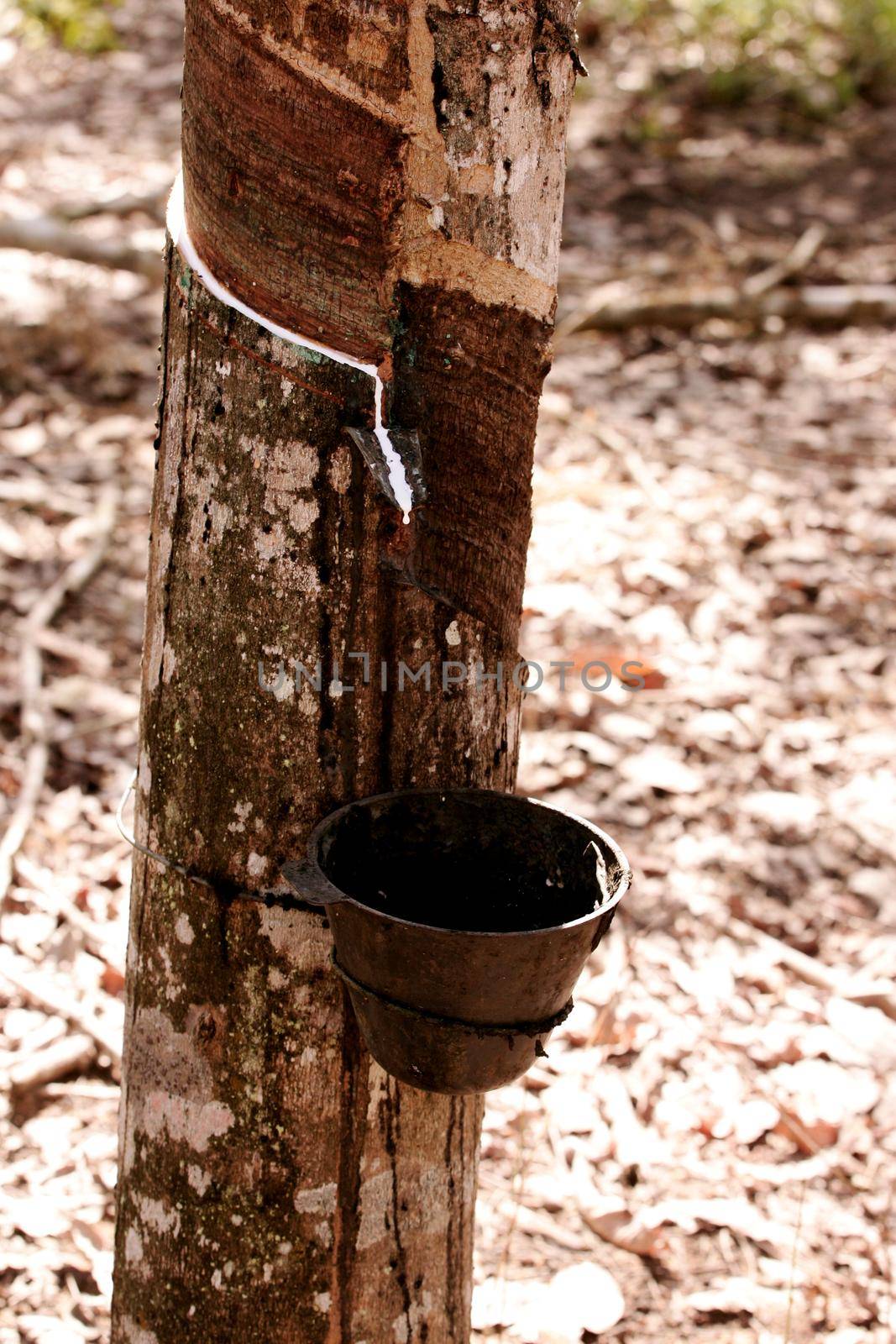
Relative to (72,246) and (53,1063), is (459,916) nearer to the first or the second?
(53,1063)

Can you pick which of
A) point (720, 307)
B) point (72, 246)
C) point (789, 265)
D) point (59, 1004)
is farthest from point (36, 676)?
point (789, 265)

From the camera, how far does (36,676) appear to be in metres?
3.82

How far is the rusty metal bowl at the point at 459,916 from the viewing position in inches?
53.2

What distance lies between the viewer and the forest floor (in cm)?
244

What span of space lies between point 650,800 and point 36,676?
1.85 m

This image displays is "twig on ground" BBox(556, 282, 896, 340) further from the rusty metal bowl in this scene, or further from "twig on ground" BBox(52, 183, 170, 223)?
the rusty metal bowl

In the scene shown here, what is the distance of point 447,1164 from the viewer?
1709 millimetres

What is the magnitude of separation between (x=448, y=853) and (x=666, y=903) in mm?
1821

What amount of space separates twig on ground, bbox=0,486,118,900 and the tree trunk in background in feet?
5.46

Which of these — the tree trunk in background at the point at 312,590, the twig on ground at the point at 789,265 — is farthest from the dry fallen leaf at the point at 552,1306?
the twig on ground at the point at 789,265

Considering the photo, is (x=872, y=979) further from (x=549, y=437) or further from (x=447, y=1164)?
(x=549, y=437)

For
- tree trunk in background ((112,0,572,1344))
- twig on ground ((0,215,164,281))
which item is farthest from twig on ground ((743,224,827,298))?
tree trunk in background ((112,0,572,1344))

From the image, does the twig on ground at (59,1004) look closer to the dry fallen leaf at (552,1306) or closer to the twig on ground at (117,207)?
the dry fallen leaf at (552,1306)

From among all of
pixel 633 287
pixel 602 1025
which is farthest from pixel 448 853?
pixel 633 287
